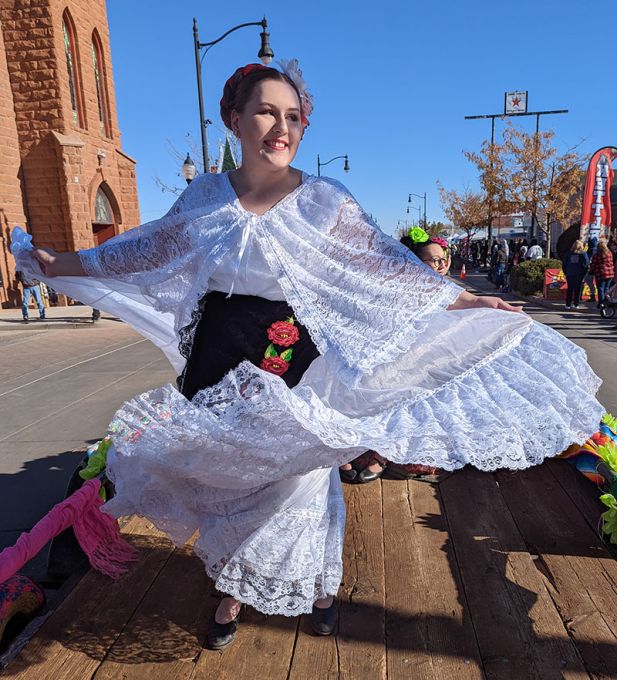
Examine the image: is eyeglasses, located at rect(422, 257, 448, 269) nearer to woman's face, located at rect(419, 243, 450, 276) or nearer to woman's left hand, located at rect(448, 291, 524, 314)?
woman's face, located at rect(419, 243, 450, 276)

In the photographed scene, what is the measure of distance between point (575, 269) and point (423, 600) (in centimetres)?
1112

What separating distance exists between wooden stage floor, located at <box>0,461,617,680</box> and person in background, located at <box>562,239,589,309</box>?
10.1 meters

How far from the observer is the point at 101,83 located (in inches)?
641

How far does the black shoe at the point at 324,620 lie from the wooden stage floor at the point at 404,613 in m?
0.03

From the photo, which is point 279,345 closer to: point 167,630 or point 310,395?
point 310,395

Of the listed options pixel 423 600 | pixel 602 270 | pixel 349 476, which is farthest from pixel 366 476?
pixel 602 270

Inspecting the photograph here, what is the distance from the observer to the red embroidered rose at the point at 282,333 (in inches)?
71.2

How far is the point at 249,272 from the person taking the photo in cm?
178

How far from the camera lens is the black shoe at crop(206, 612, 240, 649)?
177 centimetres

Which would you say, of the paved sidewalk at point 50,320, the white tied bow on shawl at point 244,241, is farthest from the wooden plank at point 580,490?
the paved sidewalk at point 50,320

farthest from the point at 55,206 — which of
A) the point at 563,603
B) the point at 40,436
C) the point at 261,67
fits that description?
the point at 563,603

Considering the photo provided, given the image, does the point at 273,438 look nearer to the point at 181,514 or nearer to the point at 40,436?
the point at 181,514

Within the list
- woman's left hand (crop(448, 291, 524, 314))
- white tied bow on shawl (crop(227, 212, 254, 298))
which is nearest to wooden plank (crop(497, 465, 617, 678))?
woman's left hand (crop(448, 291, 524, 314))

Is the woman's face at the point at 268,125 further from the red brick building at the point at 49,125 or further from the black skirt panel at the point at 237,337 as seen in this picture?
the red brick building at the point at 49,125
